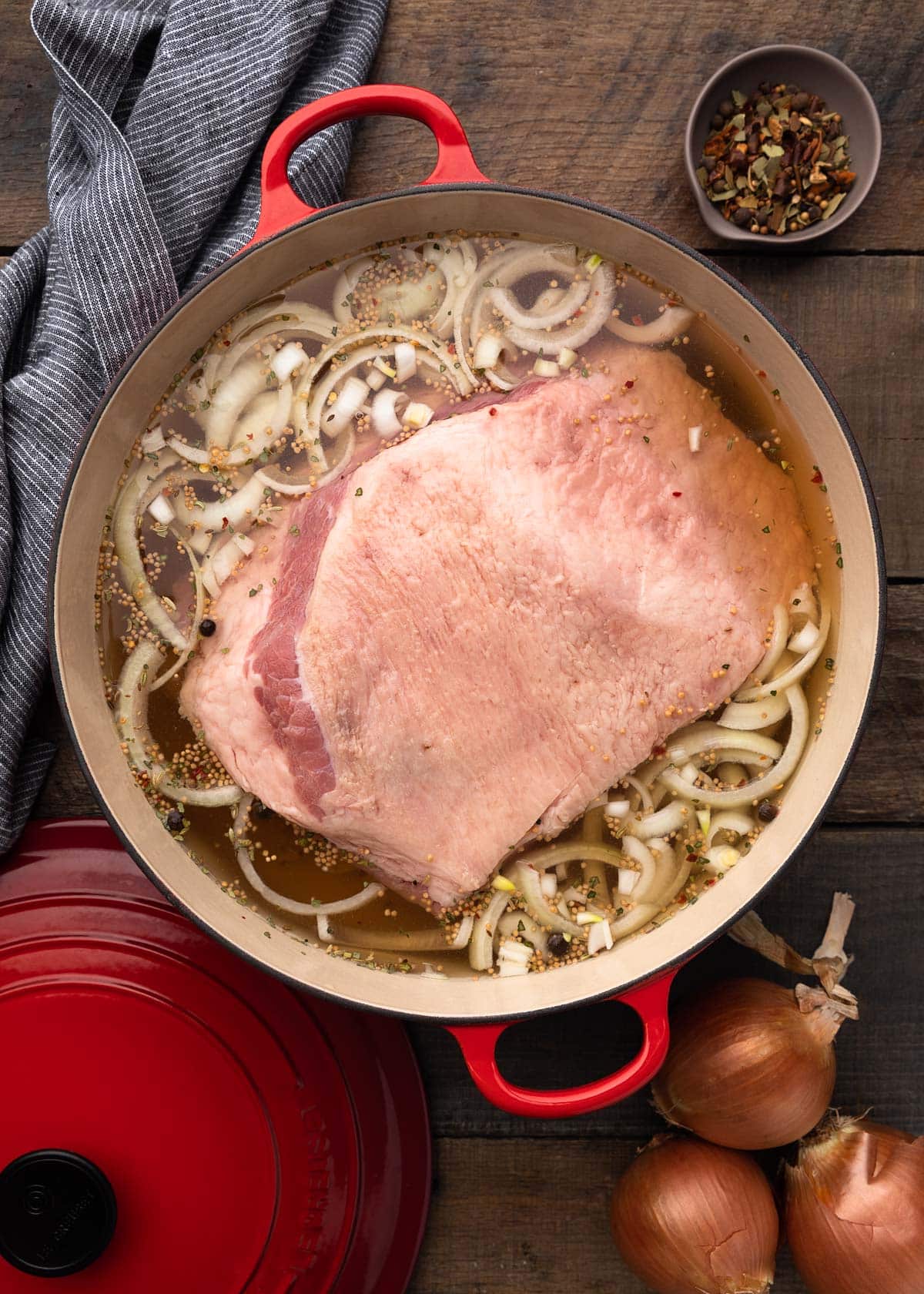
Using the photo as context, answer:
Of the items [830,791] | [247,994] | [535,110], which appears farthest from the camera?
[535,110]

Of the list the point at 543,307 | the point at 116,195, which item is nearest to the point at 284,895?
the point at 543,307

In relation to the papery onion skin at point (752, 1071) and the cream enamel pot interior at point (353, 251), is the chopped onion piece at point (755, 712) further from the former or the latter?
the papery onion skin at point (752, 1071)

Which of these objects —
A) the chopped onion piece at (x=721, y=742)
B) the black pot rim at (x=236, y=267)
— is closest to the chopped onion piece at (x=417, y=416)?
the black pot rim at (x=236, y=267)

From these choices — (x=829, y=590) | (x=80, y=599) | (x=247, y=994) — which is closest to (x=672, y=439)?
(x=829, y=590)

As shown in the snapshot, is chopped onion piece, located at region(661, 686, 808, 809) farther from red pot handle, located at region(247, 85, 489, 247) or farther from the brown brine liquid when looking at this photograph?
red pot handle, located at region(247, 85, 489, 247)

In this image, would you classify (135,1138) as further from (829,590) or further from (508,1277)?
(829,590)

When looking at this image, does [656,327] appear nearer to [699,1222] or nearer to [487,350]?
[487,350]
